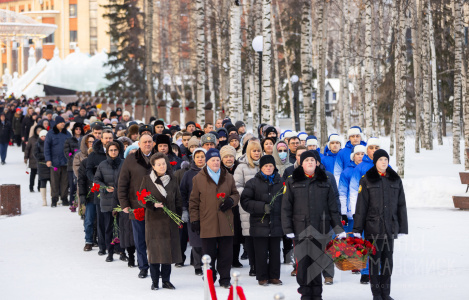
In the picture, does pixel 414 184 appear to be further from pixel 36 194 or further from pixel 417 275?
pixel 36 194

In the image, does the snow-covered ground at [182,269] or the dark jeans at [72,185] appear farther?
the dark jeans at [72,185]

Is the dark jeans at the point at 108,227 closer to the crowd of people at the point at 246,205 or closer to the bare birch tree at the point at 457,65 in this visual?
the crowd of people at the point at 246,205

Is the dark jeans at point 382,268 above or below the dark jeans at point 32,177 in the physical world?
below

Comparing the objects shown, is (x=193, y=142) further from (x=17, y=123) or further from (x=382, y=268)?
(x=17, y=123)

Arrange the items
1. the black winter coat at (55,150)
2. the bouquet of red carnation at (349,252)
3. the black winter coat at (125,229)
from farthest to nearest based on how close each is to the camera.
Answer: the black winter coat at (55,150) → the black winter coat at (125,229) → the bouquet of red carnation at (349,252)

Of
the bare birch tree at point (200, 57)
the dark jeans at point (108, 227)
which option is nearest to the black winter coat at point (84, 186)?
the dark jeans at point (108, 227)

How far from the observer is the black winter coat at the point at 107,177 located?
1225 centimetres

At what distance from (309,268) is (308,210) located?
24.8 inches

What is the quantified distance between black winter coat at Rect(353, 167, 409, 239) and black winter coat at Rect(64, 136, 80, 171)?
960 cm

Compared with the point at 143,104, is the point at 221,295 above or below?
below

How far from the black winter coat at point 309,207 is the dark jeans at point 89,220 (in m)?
4.96

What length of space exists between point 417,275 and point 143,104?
37.9 meters

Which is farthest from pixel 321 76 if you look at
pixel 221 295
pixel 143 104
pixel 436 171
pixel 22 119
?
pixel 221 295

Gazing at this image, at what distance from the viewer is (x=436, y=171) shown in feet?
76.0
